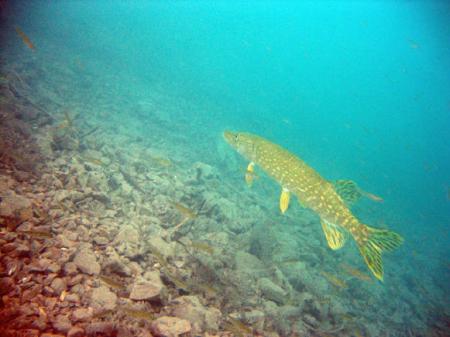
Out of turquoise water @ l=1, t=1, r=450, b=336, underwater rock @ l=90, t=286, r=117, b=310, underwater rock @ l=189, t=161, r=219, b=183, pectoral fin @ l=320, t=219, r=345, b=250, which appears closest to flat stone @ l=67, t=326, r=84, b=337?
underwater rock @ l=90, t=286, r=117, b=310

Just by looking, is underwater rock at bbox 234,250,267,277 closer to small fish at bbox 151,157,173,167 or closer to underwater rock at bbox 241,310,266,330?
underwater rock at bbox 241,310,266,330

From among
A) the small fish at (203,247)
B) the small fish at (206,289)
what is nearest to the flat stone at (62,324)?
the small fish at (206,289)

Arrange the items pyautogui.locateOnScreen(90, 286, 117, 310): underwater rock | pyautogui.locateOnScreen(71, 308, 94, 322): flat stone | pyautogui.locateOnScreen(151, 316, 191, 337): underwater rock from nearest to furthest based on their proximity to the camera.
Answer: pyautogui.locateOnScreen(71, 308, 94, 322): flat stone
pyautogui.locateOnScreen(151, 316, 191, 337): underwater rock
pyautogui.locateOnScreen(90, 286, 117, 310): underwater rock

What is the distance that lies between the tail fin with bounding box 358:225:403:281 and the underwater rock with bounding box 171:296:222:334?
277 centimetres

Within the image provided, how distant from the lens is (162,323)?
132 inches

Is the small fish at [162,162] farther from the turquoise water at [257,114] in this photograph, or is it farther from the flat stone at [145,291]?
the flat stone at [145,291]

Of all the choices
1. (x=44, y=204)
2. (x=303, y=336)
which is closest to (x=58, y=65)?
(x=44, y=204)

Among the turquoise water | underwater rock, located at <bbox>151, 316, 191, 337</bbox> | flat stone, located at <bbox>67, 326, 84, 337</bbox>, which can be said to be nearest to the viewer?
flat stone, located at <bbox>67, 326, 84, 337</bbox>

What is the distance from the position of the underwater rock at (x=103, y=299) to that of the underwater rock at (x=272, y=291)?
3.05 m

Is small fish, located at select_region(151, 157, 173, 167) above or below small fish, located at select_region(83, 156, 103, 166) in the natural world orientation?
below

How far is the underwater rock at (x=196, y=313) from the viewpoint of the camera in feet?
12.0

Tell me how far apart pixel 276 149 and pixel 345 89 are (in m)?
199

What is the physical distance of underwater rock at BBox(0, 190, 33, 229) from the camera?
3.90 m

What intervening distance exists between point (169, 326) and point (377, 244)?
3631 millimetres
